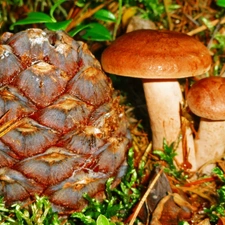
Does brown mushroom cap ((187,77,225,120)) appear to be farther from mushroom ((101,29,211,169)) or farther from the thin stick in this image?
the thin stick

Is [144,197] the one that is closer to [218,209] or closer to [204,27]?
[218,209]

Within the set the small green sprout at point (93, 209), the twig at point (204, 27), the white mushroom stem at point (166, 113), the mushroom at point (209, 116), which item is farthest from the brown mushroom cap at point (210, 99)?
the twig at point (204, 27)

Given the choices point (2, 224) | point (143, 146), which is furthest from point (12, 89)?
point (143, 146)

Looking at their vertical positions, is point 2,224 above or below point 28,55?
below

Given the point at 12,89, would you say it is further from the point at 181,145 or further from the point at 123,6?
the point at 123,6

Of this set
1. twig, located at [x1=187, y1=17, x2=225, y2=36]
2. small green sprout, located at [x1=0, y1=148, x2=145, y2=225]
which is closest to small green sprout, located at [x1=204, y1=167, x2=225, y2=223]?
small green sprout, located at [x1=0, y1=148, x2=145, y2=225]

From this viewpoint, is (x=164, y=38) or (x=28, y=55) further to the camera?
(x=164, y=38)

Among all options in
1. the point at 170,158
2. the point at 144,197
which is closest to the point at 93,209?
the point at 144,197

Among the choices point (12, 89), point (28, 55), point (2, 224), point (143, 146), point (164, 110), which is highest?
point (28, 55)
